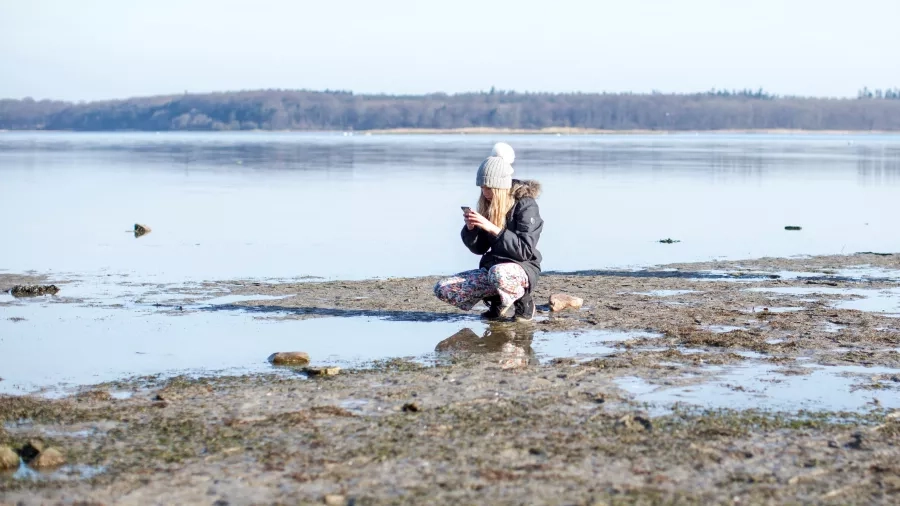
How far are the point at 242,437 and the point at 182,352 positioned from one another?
2.71 meters

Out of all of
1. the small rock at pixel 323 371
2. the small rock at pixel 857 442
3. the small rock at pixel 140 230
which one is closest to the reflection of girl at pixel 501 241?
the small rock at pixel 323 371

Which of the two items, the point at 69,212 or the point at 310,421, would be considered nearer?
the point at 310,421

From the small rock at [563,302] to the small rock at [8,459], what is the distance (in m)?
5.46

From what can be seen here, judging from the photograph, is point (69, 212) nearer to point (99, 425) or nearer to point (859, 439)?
point (99, 425)

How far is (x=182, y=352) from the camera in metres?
8.22

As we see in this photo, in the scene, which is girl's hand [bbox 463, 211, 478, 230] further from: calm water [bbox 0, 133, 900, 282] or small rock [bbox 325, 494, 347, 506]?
calm water [bbox 0, 133, 900, 282]

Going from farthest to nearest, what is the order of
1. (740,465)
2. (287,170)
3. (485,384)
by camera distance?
(287,170) → (485,384) → (740,465)

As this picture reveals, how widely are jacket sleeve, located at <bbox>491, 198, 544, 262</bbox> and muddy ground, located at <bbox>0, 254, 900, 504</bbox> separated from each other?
69 centimetres

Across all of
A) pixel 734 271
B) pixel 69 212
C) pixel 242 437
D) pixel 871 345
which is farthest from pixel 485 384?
pixel 69 212

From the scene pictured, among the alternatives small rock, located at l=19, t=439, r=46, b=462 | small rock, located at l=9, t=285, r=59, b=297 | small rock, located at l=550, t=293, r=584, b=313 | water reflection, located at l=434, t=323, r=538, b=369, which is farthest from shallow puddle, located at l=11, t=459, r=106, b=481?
small rock, located at l=9, t=285, r=59, b=297

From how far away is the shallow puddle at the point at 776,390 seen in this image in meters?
6.42

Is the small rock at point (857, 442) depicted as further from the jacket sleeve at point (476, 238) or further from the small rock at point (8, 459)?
the jacket sleeve at point (476, 238)

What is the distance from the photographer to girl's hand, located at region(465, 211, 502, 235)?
870 cm

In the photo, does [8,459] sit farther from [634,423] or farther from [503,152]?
[503,152]
